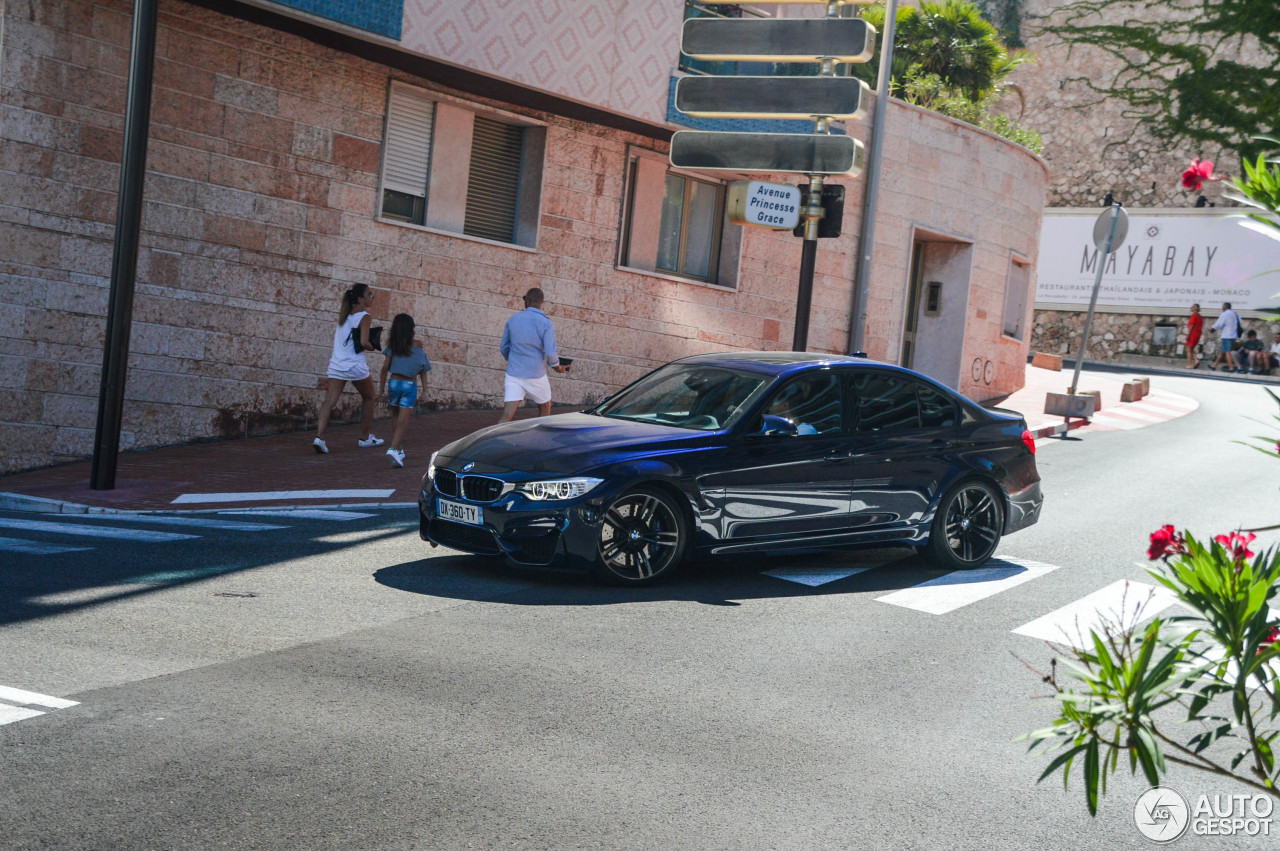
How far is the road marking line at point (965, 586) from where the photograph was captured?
850 cm

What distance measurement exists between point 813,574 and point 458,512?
2.59 meters

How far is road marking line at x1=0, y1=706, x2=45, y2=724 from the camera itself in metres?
4.99

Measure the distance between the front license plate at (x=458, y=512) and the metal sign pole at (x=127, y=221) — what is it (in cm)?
396


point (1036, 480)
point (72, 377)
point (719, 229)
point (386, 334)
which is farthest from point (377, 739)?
point (719, 229)

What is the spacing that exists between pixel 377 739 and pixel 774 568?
476 cm

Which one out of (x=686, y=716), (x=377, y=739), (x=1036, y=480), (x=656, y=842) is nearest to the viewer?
(x=656, y=842)

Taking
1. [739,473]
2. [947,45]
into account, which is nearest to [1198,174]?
[739,473]

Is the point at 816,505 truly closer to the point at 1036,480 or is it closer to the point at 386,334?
the point at 1036,480

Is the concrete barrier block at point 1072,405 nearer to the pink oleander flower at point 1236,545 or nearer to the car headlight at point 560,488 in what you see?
the car headlight at point 560,488

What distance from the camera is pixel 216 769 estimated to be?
4.59 meters

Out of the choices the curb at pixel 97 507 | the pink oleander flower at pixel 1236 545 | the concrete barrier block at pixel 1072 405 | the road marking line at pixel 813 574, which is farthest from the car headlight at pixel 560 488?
the concrete barrier block at pixel 1072 405

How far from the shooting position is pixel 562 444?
327 inches

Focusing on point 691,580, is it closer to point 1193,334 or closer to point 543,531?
point 543,531

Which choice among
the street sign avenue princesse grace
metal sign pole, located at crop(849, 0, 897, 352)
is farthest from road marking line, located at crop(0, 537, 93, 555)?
metal sign pole, located at crop(849, 0, 897, 352)
